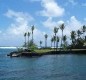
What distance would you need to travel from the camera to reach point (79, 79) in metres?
79.8

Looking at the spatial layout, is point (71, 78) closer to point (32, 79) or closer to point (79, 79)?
point (79, 79)

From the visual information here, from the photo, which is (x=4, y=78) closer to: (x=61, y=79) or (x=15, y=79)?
(x=15, y=79)

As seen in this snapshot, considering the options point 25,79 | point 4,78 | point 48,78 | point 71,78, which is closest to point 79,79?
point 71,78

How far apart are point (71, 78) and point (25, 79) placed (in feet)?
41.8

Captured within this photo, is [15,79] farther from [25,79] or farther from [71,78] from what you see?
[71,78]

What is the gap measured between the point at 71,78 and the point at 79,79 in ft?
10.5

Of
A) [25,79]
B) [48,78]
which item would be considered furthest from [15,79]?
[48,78]

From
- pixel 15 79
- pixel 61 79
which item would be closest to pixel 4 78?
pixel 15 79

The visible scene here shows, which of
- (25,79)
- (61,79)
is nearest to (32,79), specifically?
(25,79)

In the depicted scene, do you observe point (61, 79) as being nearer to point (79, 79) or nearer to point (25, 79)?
point (79, 79)

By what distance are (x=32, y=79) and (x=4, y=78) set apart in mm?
8669

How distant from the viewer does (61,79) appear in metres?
80.4

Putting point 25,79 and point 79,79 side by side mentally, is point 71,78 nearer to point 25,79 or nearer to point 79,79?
point 79,79

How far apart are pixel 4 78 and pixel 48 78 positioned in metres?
12.6
